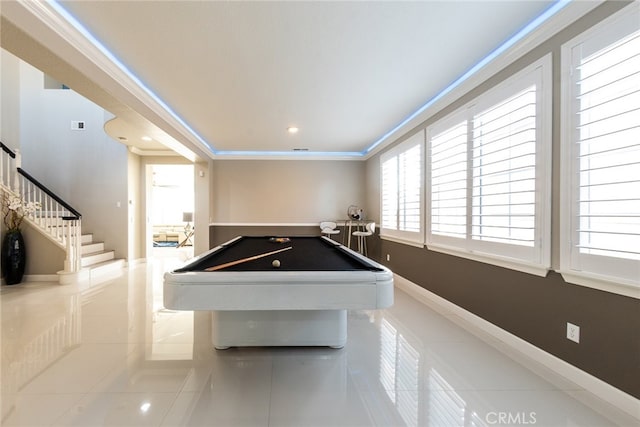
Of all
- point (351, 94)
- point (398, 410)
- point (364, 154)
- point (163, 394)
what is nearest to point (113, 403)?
point (163, 394)

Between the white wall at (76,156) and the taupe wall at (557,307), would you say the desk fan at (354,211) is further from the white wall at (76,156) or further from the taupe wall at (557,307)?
the white wall at (76,156)

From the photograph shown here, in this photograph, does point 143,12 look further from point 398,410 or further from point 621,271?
point 621,271

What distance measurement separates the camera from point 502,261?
257cm

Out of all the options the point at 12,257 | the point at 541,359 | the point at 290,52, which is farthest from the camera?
the point at 12,257

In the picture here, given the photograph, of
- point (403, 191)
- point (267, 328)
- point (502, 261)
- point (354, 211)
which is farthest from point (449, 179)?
point (354, 211)

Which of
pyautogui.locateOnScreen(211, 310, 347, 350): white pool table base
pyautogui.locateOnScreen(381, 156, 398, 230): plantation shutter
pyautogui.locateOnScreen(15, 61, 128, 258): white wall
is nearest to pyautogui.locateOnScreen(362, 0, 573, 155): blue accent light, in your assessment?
pyautogui.locateOnScreen(381, 156, 398, 230): plantation shutter

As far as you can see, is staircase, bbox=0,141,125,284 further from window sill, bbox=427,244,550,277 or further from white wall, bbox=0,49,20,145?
window sill, bbox=427,244,550,277

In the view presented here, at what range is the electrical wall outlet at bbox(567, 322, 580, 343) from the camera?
75.7 inches

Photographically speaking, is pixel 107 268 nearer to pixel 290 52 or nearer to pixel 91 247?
pixel 91 247

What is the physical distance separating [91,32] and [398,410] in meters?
3.62

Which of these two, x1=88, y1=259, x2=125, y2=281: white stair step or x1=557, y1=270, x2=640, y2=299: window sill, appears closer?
x1=557, y1=270, x2=640, y2=299: window sill

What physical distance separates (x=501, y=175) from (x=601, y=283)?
3.66 ft

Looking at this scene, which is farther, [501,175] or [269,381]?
[501,175]

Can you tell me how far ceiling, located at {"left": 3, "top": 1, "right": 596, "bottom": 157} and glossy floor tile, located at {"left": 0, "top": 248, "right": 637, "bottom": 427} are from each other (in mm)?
2357
